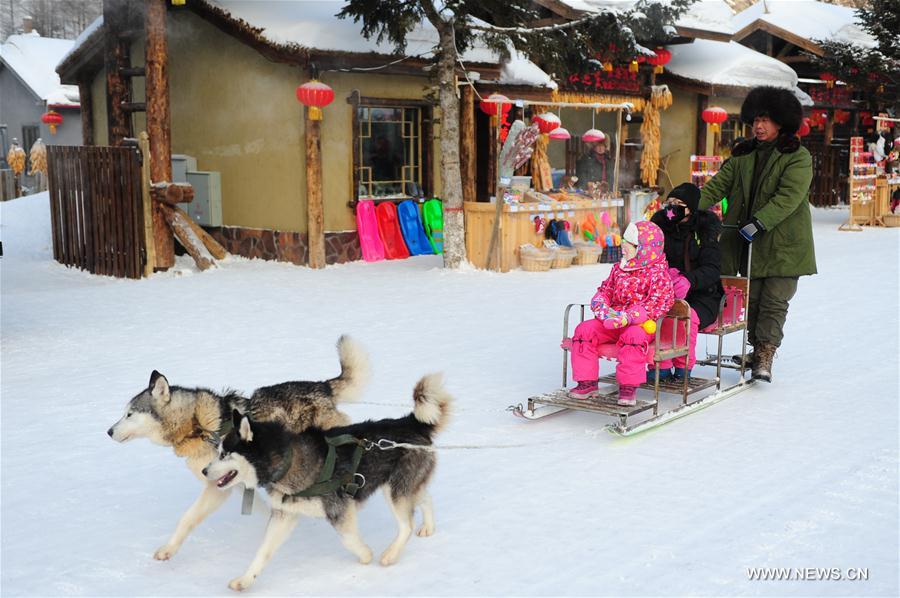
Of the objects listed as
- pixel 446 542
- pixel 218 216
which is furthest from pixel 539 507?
pixel 218 216

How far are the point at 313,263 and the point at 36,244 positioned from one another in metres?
5.25

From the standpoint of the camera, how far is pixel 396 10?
39.0 ft

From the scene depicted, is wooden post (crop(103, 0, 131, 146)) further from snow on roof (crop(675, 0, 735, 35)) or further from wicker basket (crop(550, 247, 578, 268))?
snow on roof (crop(675, 0, 735, 35))

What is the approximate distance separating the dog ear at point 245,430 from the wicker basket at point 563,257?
31.6 feet

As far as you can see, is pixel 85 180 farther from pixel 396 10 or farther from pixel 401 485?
pixel 401 485

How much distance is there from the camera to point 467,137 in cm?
→ 1445

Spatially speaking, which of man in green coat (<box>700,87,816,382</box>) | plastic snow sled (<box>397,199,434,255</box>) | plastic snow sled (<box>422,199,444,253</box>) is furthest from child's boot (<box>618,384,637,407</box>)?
plastic snow sled (<box>422,199,444,253</box>)

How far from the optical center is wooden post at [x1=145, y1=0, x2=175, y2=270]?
1217cm

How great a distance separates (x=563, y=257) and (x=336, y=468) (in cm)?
957

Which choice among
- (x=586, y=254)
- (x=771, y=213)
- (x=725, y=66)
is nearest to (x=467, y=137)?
(x=586, y=254)

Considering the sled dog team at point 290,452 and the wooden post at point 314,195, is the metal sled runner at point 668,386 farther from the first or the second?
the wooden post at point 314,195

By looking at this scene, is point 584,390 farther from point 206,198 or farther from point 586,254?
point 206,198

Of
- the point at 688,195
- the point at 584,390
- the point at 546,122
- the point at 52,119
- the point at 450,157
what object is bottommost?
the point at 584,390

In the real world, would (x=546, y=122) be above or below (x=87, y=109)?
below
